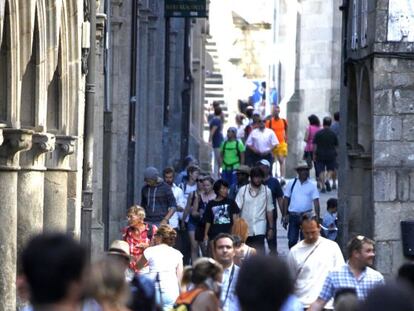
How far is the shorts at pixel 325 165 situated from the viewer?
36.1 m

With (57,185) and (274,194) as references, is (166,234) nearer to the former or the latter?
(57,185)

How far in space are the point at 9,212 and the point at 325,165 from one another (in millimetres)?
19213

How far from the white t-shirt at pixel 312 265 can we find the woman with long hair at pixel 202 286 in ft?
11.9

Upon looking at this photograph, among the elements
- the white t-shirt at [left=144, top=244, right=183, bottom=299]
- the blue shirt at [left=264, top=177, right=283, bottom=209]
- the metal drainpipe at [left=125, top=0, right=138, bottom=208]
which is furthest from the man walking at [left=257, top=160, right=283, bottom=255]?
the white t-shirt at [left=144, top=244, right=183, bottom=299]

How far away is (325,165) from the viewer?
1439 inches

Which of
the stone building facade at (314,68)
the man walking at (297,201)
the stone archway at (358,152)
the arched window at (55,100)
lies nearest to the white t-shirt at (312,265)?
the arched window at (55,100)

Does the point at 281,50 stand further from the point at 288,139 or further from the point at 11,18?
the point at 11,18

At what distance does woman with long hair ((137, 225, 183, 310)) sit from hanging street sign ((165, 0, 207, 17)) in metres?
19.3

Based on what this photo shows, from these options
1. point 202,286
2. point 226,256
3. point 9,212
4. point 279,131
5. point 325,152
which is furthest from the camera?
point 279,131

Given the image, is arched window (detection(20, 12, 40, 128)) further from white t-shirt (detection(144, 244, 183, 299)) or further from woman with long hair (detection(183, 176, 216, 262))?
A: woman with long hair (detection(183, 176, 216, 262))

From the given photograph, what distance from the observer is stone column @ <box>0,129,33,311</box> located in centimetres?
1753

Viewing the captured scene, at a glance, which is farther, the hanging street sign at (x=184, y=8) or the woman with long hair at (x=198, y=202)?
the hanging street sign at (x=184, y=8)

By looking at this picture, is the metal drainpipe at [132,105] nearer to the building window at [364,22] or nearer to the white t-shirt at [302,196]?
the white t-shirt at [302,196]

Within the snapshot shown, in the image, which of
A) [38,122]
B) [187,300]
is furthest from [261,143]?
[187,300]
